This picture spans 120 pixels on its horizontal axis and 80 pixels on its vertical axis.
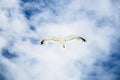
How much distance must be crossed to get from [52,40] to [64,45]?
317 cm

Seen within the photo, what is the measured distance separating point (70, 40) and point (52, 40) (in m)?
4.61

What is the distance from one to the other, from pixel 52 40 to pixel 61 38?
2.40 metres

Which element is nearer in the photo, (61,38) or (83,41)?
(83,41)

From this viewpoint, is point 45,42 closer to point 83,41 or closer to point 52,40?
point 52,40

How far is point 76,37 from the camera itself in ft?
250

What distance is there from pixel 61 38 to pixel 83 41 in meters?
7.20

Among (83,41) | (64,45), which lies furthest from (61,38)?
(83,41)

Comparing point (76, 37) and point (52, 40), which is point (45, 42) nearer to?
point (52, 40)

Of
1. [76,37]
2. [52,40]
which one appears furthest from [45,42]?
[76,37]

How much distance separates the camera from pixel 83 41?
74.8m

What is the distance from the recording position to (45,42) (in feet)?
254

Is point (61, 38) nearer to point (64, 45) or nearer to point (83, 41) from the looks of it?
point (64, 45)

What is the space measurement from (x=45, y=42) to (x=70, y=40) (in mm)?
5862

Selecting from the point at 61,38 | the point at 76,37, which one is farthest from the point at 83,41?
the point at 61,38
